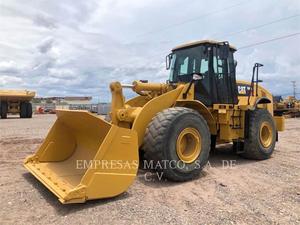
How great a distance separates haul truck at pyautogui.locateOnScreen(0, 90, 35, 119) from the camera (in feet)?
82.6

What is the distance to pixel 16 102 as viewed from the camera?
1035 inches

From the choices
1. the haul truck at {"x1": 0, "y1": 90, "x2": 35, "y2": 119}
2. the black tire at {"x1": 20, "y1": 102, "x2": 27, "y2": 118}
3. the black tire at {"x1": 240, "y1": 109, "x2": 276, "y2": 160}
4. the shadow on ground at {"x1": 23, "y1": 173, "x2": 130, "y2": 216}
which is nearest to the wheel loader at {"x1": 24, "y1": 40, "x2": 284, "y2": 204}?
the black tire at {"x1": 240, "y1": 109, "x2": 276, "y2": 160}

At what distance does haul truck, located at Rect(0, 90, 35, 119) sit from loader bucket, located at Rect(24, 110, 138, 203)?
20667 mm

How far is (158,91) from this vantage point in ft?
23.5

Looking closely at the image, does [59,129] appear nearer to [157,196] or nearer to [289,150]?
[157,196]

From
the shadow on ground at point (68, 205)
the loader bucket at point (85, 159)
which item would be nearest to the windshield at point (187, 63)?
the loader bucket at point (85, 159)

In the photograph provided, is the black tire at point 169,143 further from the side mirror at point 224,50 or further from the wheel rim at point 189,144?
the side mirror at point 224,50

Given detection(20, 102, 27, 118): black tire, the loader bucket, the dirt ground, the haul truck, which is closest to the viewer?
the dirt ground

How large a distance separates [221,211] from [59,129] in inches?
128

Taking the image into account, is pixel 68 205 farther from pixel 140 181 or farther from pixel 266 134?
pixel 266 134

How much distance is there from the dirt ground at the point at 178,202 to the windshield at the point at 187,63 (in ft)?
6.72

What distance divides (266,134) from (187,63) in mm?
2584

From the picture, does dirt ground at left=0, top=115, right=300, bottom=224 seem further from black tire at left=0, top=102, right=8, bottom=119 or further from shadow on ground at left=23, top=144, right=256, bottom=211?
black tire at left=0, top=102, right=8, bottom=119

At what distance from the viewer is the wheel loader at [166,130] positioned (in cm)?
465
